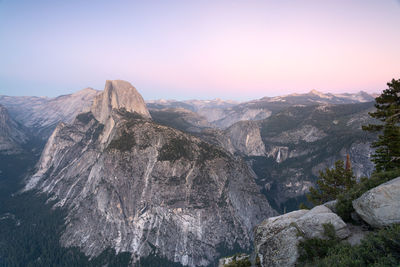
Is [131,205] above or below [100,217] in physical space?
above

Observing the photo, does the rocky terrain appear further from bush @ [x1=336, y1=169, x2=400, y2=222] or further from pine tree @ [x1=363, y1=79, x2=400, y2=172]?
Answer: pine tree @ [x1=363, y1=79, x2=400, y2=172]

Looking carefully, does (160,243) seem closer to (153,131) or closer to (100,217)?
(100,217)

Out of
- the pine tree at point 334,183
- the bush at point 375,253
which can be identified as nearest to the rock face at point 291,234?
the bush at point 375,253

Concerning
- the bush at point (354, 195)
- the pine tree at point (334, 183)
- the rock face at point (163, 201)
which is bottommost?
the rock face at point (163, 201)

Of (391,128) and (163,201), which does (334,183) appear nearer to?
(391,128)

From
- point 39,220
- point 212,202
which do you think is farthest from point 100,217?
point 212,202

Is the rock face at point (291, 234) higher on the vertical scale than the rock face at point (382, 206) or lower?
lower

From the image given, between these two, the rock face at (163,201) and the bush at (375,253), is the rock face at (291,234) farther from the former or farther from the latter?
the rock face at (163,201)
